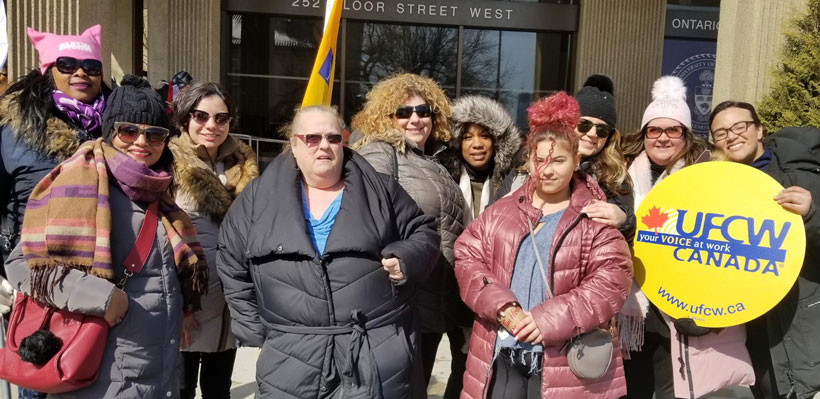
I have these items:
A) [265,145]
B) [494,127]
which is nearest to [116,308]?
[494,127]

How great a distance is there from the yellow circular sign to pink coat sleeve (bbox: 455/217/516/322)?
87cm

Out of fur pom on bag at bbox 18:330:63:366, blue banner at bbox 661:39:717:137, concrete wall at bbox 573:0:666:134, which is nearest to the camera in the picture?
fur pom on bag at bbox 18:330:63:366

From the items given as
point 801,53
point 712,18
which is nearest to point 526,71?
point 712,18

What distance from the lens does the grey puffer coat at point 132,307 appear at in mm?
2168

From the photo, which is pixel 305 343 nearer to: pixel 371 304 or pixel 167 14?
pixel 371 304

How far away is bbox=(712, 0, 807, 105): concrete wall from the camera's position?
5910 mm

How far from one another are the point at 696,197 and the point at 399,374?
1609 mm

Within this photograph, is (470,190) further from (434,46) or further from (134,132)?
(434,46)

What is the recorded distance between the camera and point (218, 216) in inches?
120

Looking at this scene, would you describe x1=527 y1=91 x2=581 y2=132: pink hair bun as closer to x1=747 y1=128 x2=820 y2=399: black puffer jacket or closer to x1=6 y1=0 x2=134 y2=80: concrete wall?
x1=747 y1=128 x2=820 y2=399: black puffer jacket

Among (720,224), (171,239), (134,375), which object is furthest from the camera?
(720,224)

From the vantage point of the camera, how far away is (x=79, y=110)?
2.87 meters

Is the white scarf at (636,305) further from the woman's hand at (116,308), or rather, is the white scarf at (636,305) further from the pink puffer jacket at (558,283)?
the woman's hand at (116,308)

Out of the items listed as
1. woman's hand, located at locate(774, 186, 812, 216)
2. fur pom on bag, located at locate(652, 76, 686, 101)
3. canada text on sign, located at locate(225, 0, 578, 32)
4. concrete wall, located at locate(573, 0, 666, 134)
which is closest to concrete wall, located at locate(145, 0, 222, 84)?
canada text on sign, located at locate(225, 0, 578, 32)
